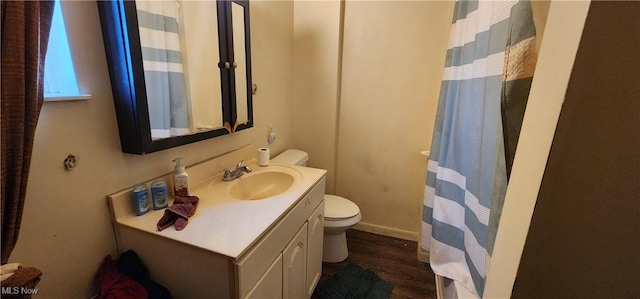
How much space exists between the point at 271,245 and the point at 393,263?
131 centimetres

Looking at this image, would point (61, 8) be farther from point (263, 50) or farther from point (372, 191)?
point (372, 191)

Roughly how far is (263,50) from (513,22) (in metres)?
1.39

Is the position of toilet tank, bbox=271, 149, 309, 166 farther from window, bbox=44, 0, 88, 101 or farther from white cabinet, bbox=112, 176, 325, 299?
window, bbox=44, 0, 88, 101

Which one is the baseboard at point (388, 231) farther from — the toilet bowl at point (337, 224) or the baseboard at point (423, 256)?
the toilet bowl at point (337, 224)

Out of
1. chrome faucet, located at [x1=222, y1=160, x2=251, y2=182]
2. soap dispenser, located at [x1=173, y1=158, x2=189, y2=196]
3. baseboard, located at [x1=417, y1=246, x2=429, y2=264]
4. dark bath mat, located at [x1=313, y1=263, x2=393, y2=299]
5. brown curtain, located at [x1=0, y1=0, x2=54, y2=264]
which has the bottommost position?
dark bath mat, located at [x1=313, y1=263, x2=393, y2=299]

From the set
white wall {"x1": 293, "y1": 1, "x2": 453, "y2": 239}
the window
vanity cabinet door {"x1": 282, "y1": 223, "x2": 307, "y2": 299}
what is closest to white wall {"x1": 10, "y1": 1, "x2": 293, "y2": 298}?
the window

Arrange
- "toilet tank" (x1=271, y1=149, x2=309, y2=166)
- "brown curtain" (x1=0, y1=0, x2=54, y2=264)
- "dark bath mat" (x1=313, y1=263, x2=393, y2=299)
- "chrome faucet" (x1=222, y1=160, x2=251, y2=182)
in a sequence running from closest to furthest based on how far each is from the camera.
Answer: "brown curtain" (x1=0, y1=0, x2=54, y2=264) < "chrome faucet" (x1=222, y1=160, x2=251, y2=182) < "dark bath mat" (x1=313, y1=263, x2=393, y2=299) < "toilet tank" (x1=271, y1=149, x2=309, y2=166)

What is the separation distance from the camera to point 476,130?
1021 mm

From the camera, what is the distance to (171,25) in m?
1.04

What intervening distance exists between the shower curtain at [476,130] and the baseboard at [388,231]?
68cm

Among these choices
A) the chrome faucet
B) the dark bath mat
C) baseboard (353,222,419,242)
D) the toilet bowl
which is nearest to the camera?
the chrome faucet

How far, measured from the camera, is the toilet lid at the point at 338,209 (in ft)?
5.77

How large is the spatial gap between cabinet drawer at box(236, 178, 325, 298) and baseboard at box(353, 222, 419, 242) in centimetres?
113

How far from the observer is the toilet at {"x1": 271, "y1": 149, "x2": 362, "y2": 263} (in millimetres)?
1745
